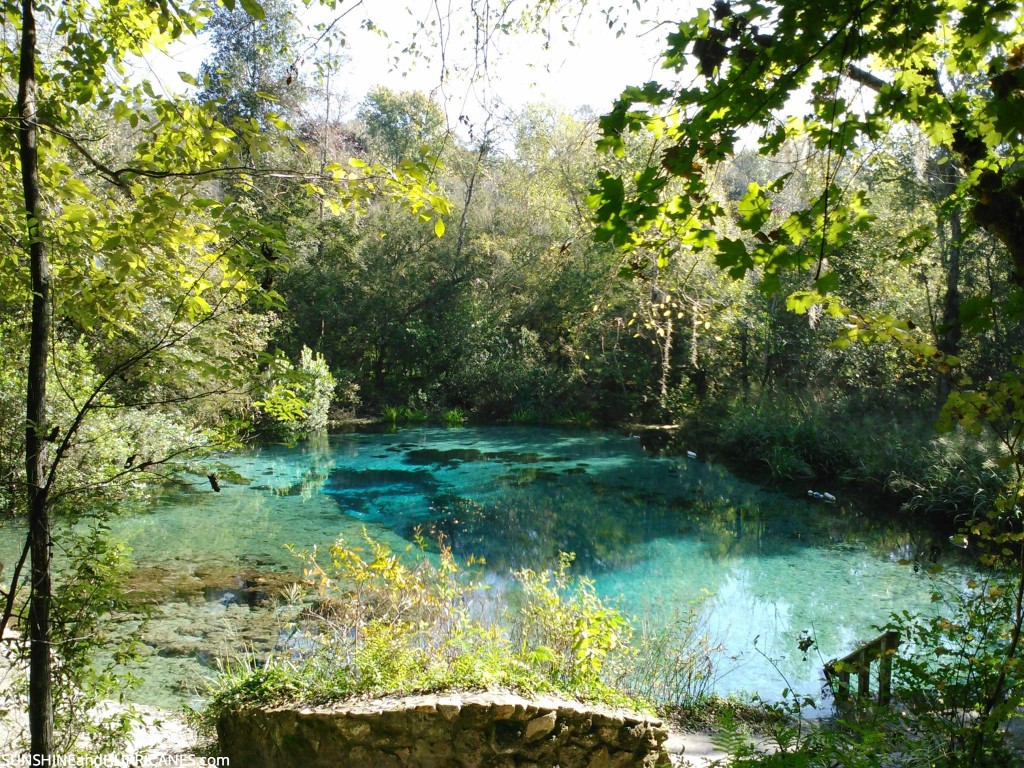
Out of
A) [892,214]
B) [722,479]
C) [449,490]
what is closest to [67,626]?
[449,490]

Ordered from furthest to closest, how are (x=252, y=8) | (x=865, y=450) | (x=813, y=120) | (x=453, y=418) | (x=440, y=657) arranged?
1. (x=453, y=418)
2. (x=865, y=450)
3. (x=440, y=657)
4. (x=813, y=120)
5. (x=252, y=8)

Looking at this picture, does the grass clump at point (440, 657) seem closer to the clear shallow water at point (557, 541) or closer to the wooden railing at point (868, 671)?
the clear shallow water at point (557, 541)

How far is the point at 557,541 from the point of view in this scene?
1046cm

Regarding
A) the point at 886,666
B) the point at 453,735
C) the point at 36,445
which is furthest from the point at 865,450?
the point at 36,445

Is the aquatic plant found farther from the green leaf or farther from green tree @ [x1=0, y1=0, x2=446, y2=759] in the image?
the green leaf

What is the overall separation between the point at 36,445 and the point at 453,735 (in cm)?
227

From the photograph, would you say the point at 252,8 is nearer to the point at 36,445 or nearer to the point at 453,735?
the point at 36,445

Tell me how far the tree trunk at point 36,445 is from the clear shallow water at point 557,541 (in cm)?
56

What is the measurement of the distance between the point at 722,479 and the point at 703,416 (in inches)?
164

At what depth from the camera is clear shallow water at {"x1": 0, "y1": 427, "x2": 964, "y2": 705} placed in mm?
6777

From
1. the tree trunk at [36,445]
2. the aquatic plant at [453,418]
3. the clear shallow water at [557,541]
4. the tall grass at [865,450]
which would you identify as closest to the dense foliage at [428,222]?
the tree trunk at [36,445]

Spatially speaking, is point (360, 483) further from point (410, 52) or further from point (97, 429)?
point (410, 52)

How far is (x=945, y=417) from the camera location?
81.9 inches

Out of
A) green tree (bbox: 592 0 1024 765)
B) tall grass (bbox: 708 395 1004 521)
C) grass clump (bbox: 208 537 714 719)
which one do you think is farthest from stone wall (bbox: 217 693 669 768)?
tall grass (bbox: 708 395 1004 521)
